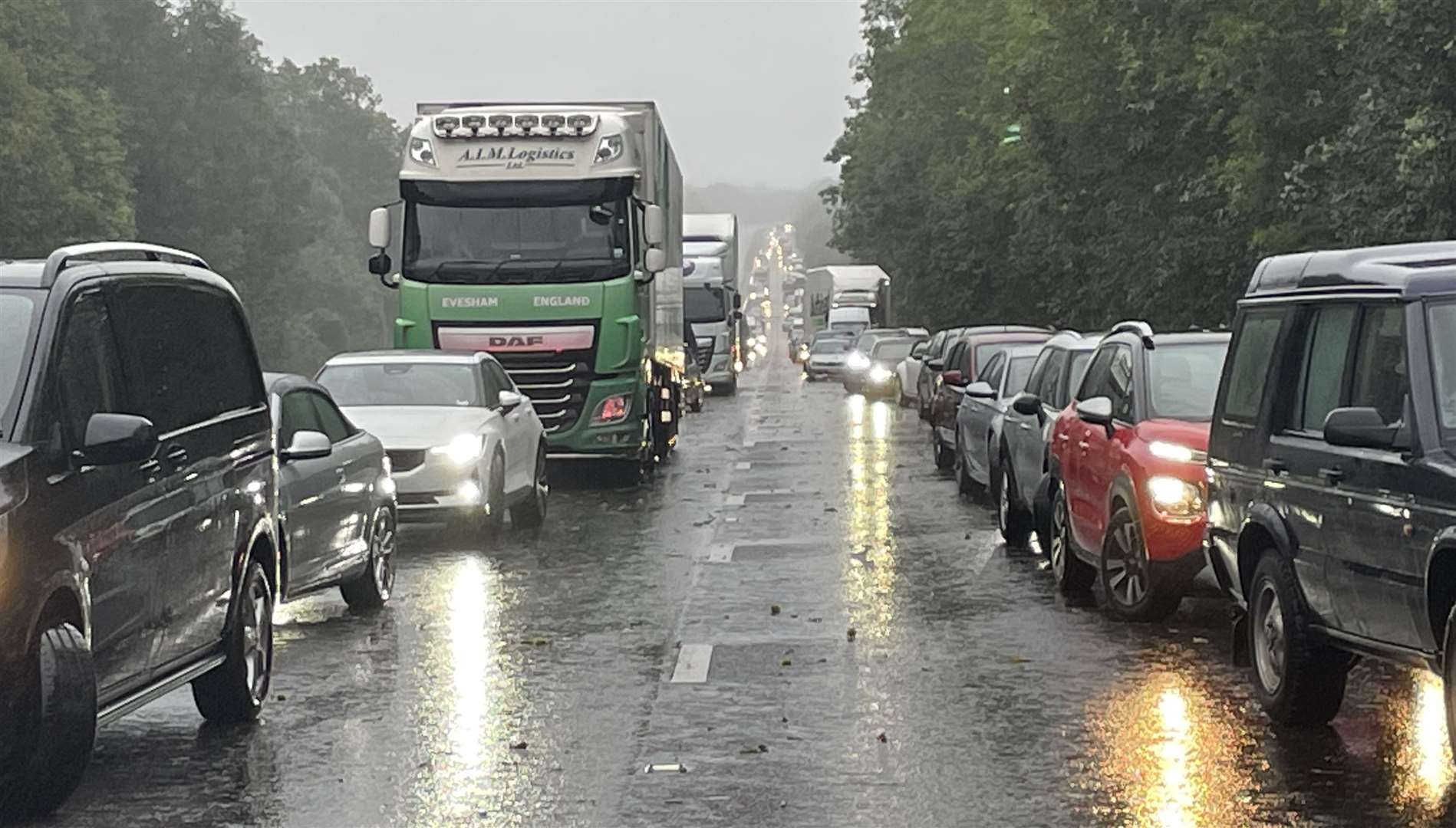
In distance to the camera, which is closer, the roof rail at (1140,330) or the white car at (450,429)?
the roof rail at (1140,330)

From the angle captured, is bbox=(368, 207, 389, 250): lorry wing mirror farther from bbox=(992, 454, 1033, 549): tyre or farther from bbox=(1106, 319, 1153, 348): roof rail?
bbox=(1106, 319, 1153, 348): roof rail

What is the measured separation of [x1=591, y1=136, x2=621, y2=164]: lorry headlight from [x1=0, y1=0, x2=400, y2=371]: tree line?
47.5 m

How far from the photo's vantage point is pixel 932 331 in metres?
76.8

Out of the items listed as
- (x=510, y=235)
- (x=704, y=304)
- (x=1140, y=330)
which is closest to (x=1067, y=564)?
(x=1140, y=330)

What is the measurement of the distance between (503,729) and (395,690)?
130cm

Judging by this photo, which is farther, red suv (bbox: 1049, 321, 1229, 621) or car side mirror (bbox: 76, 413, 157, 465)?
red suv (bbox: 1049, 321, 1229, 621)

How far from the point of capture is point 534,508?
2039 cm

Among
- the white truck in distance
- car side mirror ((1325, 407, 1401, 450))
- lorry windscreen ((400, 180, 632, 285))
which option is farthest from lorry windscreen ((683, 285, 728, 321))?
car side mirror ((1325, 407, 1401, 450))

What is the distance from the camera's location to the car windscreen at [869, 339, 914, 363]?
55500 mm

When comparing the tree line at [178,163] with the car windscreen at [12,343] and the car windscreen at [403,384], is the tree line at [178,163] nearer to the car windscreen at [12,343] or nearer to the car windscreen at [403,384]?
the car windscreen at [403,384]

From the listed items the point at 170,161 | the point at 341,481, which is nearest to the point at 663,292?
the point at 341,481

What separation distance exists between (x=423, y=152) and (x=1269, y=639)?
16210mm

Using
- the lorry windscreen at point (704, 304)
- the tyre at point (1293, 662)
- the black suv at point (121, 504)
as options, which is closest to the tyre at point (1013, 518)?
the tyre at point (1293, 662)

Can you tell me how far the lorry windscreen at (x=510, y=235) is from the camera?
2423 cm
